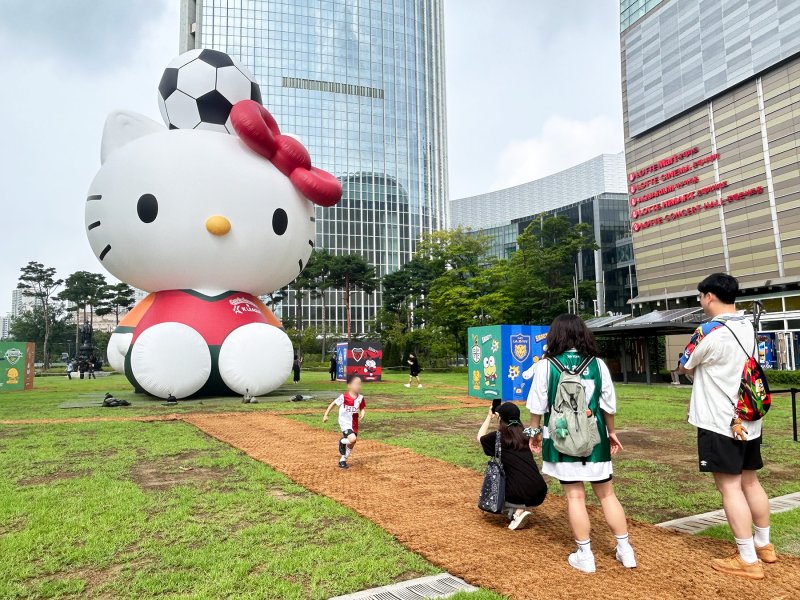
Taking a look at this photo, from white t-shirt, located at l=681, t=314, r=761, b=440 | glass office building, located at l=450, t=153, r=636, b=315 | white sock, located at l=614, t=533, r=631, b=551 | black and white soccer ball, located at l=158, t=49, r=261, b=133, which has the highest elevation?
glass office building, located at l=450, t=153, r=636, b=315

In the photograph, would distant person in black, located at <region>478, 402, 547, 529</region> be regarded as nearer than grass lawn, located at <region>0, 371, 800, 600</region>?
No

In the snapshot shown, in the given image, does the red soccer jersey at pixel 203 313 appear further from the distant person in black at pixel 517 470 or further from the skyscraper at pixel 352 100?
the skyscraper at pixel 352 100

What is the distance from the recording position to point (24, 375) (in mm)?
20469

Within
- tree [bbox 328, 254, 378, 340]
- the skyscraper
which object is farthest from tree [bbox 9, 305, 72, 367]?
tree [bbox 328, 254, 378, 340]

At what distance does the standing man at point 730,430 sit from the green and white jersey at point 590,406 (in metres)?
0.65

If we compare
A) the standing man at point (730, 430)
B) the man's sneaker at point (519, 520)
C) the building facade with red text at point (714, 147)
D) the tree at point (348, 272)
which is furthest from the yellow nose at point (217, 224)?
the tree at point (348, 272)

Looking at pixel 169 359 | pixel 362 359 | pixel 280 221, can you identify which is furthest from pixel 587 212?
pixel 169 359

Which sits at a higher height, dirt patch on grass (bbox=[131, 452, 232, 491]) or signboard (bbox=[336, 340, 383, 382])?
signboard (bbox=[336, 340, 383, 382])

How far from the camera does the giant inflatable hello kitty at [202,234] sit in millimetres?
12648

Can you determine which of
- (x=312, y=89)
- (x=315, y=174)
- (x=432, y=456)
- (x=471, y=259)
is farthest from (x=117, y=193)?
(x=312, y=89)

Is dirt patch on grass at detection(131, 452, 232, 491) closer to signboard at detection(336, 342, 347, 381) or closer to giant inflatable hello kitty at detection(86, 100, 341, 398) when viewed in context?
giant inflatable hello kitty at detection(86, 100, 341, 398)

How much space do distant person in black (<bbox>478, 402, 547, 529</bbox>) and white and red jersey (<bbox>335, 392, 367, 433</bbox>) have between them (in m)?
2.38

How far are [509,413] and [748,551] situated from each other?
181 centimetres

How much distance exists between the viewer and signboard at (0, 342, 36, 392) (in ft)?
65.1
